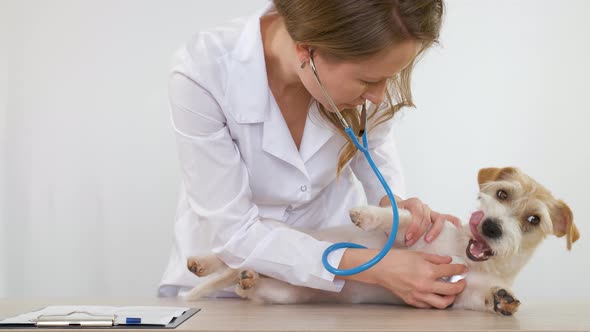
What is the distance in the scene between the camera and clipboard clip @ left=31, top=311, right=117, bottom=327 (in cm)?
110

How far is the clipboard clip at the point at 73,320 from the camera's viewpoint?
1104mm

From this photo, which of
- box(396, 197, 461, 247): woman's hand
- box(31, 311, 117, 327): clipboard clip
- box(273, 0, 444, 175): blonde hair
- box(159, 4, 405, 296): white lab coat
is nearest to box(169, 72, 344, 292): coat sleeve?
box(159, 4, 405, 296): white lab coat

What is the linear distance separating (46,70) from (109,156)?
0.45 metres

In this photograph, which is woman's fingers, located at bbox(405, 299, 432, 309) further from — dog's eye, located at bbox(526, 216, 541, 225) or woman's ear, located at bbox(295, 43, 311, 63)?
woman's ear, located at bbox(295, 43, 311, 63)

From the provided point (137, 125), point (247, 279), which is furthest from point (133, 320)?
point (137, 125)

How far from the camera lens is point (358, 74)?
1493 mm

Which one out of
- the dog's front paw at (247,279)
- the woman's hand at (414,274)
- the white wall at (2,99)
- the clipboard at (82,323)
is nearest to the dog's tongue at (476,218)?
the woman's hand at (414,274)

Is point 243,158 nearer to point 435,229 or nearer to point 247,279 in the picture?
point 247,279

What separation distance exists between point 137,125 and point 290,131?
48.9 inches

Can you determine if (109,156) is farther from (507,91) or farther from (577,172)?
(577,172)

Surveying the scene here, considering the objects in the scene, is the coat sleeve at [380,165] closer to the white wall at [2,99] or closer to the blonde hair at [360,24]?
the blonde hair at [360,24]

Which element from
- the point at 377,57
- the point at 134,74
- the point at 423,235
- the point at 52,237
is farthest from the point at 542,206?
the point at 52,237

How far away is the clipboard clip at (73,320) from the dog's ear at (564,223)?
109 centimetres

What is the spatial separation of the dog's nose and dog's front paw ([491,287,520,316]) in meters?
0.19
